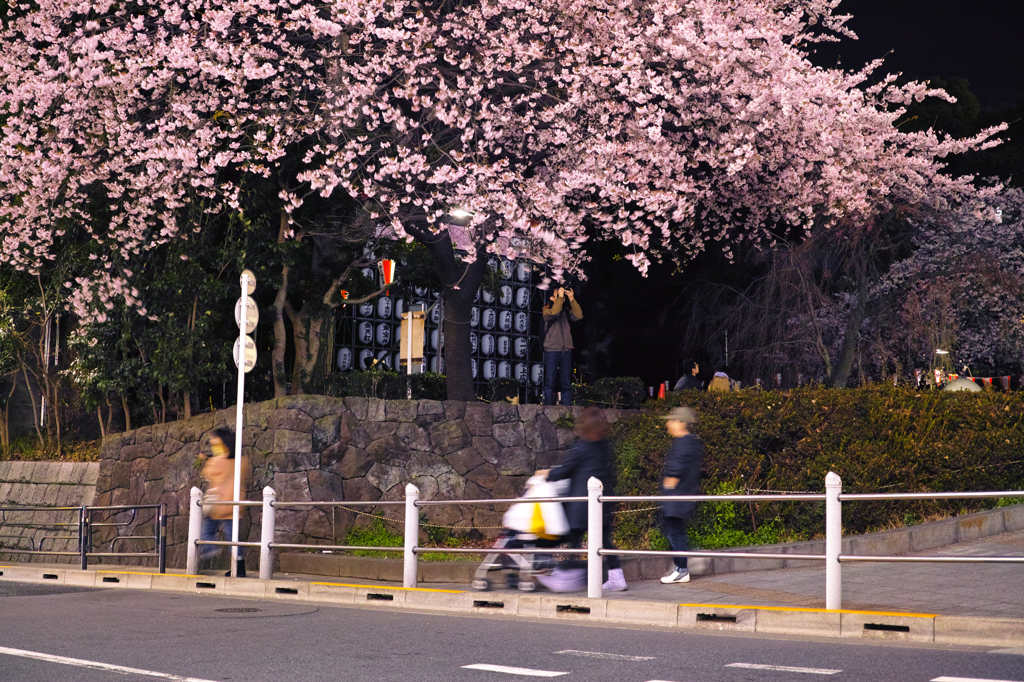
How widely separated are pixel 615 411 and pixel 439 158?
4.61m

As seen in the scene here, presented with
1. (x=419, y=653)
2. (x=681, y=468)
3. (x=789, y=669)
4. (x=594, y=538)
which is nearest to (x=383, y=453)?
(x=681, y=468)

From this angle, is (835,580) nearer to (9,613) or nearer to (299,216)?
(9,613)

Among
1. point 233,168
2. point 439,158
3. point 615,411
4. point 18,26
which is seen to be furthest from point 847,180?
point 18,26

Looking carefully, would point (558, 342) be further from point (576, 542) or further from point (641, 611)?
point (641, 611)

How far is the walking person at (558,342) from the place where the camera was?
1677cm

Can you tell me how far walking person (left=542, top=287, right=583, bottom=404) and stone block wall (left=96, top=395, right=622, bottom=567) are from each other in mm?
848

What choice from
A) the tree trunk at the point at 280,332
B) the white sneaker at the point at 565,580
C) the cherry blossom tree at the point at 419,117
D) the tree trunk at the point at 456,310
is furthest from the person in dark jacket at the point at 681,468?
the tree trunk at the point at 280,332

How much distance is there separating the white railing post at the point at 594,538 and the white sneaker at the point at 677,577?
3.88 ft

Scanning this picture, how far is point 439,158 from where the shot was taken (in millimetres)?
14930

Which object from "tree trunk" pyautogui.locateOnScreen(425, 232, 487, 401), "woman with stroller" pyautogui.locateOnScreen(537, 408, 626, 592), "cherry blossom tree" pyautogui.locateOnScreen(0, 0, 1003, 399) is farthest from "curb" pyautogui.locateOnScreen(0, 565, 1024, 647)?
"cherry blossom tree" pyautogui.locateOnScreen(0, 0, 1003, 399)

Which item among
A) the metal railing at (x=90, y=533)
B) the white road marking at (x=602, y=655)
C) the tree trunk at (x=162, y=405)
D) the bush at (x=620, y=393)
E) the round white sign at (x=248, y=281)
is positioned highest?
the round white sign at (x=248, y=281)

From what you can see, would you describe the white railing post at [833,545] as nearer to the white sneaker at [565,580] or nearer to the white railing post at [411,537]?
the white sneaker at [565,580]

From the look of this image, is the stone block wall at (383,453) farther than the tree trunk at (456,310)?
No

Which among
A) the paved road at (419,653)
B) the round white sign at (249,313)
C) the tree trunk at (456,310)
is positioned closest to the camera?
the paved road at (419,653)
